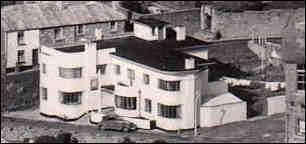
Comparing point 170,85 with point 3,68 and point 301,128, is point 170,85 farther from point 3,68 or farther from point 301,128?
point 3,68

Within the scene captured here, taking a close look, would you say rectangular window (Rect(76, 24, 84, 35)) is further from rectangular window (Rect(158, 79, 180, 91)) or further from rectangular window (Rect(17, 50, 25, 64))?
rectangular window (Rect(158, 79, 180, 91))

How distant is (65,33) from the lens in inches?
5202

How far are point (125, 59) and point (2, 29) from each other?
14.7 meters

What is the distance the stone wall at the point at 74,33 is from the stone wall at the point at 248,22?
14730 mm

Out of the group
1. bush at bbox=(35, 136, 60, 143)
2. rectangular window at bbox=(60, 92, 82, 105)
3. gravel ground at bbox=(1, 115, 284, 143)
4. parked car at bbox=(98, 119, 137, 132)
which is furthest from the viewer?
rectangular window at bbox=(60, 92, 82, 105)

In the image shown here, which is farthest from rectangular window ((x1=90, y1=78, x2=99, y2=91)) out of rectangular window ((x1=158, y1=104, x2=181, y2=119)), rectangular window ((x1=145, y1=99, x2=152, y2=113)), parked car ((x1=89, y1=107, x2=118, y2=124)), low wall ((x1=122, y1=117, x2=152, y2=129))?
rectangular window ((x1=158, y1=104, x2=181, y2=119))

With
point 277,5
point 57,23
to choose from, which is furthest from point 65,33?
point 277,5

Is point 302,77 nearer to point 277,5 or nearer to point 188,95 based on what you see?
point 188,95

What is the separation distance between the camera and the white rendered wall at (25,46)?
12991cm

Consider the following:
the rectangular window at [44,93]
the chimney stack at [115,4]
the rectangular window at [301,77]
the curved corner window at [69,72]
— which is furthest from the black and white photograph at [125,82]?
the chimney stack at [115,4]

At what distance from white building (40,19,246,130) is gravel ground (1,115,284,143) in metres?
1.65

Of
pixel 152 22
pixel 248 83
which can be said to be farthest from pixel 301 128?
pixel 152 22

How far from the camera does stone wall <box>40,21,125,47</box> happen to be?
131375 mm

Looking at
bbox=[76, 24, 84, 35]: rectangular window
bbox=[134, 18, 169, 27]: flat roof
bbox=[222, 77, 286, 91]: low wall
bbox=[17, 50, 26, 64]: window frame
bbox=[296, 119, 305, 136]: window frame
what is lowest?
bbox=[296, 119, 305, 136]: window frame
